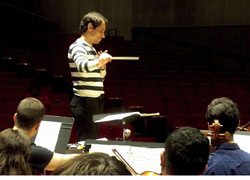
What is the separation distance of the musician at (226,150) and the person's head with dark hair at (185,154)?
13.5 inches

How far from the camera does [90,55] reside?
100 inches

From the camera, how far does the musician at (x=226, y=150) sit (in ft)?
5.22

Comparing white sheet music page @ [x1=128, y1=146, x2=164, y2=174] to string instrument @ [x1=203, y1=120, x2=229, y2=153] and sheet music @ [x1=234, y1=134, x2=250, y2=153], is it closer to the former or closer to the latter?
string instrument @ [x1=203, y1=120, x2=229, y2=153]

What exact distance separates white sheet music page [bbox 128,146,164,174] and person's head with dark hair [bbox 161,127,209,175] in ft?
1.56

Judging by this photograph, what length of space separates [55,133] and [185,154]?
0.91 metres

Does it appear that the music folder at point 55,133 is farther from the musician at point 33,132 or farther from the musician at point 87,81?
the musician at point 87,81

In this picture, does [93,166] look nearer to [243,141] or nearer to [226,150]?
[226,150]

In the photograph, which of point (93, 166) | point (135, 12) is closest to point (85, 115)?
point (93, 166)

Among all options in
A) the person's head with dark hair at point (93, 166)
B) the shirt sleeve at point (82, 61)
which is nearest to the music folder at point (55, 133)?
the shirt sleeve at point (82, 61)

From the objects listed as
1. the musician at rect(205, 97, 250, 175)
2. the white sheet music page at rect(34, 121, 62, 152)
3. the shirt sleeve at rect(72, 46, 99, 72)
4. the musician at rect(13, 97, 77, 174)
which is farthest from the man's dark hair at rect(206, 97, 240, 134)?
the shirt sleeve at rect(72, 46, 99, 72)

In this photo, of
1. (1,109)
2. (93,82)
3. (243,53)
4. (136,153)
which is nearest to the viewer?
(136,153)

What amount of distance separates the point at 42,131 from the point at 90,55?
665 mm

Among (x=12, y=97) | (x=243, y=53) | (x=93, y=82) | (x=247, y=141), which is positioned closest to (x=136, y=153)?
(x=247, y=141)

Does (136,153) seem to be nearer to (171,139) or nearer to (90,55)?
(171,139)
